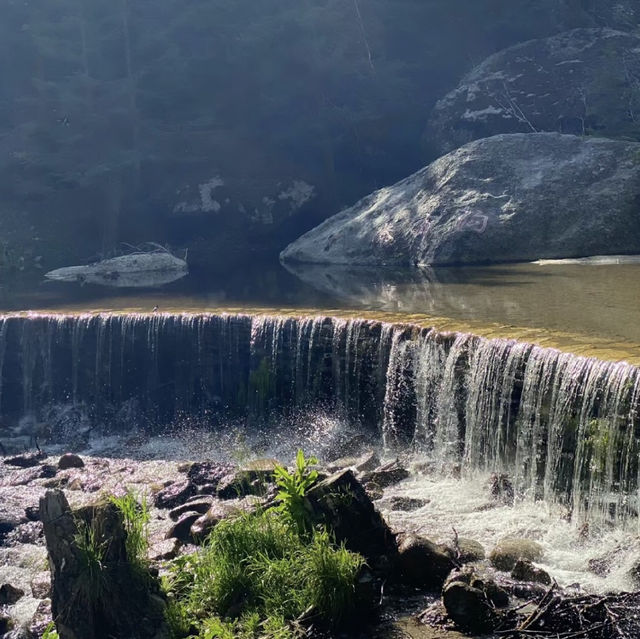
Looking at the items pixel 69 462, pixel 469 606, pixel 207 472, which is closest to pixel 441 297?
pixel 207 472

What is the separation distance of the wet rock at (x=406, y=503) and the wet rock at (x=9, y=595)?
206 inches

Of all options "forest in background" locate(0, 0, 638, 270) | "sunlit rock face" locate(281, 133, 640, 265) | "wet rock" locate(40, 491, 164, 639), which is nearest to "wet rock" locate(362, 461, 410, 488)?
"wet rock" locate(40, 491, 164, 639)

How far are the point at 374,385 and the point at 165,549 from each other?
6.39 meters

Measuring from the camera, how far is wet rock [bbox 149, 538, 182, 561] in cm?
970

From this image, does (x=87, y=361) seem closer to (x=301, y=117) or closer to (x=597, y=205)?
(x=597, y=205)

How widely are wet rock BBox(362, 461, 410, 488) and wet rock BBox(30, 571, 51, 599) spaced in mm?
5003

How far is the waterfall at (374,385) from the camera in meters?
10.5

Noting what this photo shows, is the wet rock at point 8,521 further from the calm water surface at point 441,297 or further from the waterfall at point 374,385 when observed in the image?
the calm water surface at point 441,297

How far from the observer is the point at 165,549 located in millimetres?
9953

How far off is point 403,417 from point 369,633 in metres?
7.50

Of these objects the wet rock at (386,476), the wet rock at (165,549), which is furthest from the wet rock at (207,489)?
the wet rock at (386,476)

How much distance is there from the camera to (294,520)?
8.02 m

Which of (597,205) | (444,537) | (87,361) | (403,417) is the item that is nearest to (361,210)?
(597,205)

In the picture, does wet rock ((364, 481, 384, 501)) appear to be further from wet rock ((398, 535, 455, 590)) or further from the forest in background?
the forest in background
